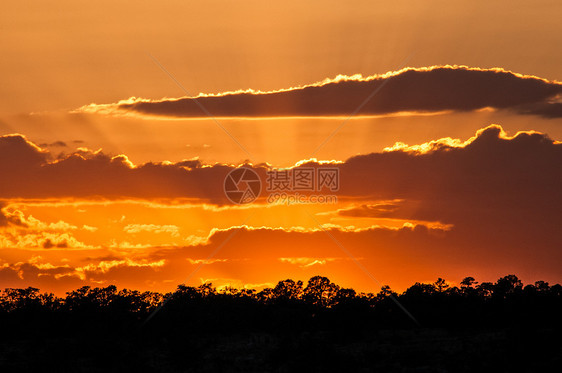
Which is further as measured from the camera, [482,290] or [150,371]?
[482,290]

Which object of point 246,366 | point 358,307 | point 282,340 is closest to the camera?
point 246,366

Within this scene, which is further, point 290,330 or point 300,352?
point 290,330

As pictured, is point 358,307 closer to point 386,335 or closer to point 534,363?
point 386,335

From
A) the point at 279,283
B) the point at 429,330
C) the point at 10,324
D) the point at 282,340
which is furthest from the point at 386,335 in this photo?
the point at 10,324

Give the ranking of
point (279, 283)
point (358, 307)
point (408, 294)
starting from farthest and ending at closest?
point (279, 283) → point (408, 294) → point (358, 307)

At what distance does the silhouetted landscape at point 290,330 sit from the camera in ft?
328

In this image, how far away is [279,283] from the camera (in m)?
158

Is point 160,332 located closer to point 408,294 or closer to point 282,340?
point 282,340

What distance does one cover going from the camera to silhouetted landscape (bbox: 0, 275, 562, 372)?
328ft

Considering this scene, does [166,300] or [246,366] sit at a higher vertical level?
[166,300]

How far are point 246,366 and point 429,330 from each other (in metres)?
27.7

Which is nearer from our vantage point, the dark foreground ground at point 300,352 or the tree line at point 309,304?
the dark foreground ground at point 300,352

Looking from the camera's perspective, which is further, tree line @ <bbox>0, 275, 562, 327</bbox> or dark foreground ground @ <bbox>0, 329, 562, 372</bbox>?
tree line @ <bbox>0, 275, 562, 327</bbox>

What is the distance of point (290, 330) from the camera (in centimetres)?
12538
